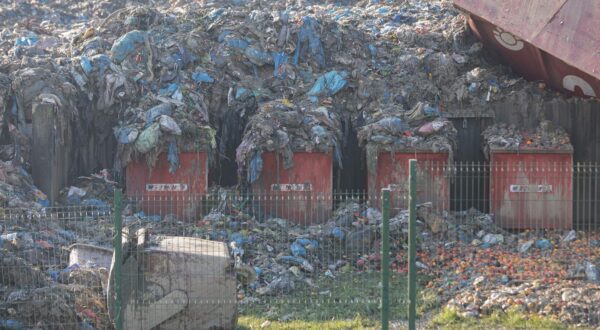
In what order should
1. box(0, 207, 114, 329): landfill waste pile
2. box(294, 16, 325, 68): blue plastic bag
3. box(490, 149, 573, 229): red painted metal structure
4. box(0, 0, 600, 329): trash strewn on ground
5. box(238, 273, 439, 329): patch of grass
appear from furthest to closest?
box(294, 16, 325, 68): blue plastic bag → box(490, 149, 573, 229): red painted metal structure → box(0, 0, 600, 329): trash strewn on ground → box(238, 273, 439, 329): patch of grass → box(0, 207, 114, 329): landfill waste pile

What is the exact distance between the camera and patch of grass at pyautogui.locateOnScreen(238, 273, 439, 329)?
8696mm

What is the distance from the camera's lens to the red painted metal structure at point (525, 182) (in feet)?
41.3

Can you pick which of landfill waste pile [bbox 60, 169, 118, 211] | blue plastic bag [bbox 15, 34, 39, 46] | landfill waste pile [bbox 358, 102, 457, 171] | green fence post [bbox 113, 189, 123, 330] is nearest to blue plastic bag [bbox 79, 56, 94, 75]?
landfill waste pile [bbox 60, 169, 118, 211]

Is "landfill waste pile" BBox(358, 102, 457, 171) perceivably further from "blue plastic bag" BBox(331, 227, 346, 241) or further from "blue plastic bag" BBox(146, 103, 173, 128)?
"blue plastic bag" BBox(146, 103, 173, 128)

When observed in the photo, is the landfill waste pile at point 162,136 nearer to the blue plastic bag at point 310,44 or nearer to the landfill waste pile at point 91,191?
the landfill waste pile at point 91,191

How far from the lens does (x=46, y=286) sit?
8562 mm

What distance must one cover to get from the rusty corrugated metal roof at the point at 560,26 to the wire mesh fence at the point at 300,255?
1531 millimetres

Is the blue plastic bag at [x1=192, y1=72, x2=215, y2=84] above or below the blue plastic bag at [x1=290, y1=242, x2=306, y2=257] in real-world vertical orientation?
above

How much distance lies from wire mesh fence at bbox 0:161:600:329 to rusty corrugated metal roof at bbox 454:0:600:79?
1531 millimetres

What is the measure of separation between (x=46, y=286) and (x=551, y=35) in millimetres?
7831

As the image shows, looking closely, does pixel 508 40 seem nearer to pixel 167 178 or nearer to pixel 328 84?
pixel 328 84

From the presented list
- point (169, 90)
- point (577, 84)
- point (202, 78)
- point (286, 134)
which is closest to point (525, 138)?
point (577, 84)

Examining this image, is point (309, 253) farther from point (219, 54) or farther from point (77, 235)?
point (219, 54)

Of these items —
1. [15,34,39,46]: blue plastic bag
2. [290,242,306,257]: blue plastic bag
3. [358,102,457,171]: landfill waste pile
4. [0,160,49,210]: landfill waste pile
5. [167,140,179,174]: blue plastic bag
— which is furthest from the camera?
[15,34,39,46]: blue plastic bag
